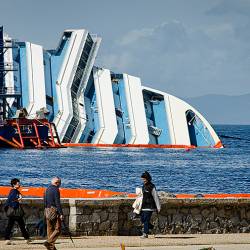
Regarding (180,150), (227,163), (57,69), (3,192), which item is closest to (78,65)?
Answer: (57,69)

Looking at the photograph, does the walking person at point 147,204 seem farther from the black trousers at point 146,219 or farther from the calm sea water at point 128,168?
the calm sea water at point 128,168

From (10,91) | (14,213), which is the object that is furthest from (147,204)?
(10,91)

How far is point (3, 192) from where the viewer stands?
3350 centimetres

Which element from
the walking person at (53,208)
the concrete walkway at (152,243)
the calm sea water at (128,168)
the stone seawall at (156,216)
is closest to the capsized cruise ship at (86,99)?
the calm sea water at (128,168)

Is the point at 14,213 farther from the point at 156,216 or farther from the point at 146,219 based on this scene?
the point at 156,216

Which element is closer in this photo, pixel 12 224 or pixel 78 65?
pixel 12 224

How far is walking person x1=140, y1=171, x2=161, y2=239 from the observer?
27641mm

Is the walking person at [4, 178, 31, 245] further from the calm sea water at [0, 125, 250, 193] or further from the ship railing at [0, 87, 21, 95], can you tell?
the ship railing at [0, 87, 21, 95]

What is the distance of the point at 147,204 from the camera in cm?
2777

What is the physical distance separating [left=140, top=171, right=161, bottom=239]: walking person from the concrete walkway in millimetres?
347

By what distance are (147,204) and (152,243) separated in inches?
62.5

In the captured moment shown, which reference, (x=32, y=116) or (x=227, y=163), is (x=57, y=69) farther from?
(x=227, y=163)

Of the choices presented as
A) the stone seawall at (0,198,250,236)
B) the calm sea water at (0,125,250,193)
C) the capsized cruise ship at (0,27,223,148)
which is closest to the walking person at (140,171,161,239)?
the stone seawall at (0,198,250,236)

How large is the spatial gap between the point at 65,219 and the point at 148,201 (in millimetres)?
2084
